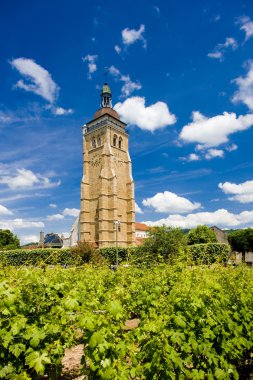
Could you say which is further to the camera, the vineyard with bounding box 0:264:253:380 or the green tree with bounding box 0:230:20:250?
the green tree with bounding box 0:230:20:250

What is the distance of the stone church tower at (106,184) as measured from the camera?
48.6 m

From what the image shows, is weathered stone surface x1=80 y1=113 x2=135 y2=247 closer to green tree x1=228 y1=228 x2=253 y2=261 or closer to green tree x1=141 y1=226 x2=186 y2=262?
green tree x1=141 y1=226 x2=186 y2=262

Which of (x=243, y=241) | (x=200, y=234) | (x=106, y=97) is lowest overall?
(x=243, y=241)

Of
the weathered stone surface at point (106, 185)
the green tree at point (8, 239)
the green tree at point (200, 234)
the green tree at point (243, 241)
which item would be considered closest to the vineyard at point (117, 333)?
the weathered stone surface at point (106, 185)

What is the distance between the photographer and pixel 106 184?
164 ft

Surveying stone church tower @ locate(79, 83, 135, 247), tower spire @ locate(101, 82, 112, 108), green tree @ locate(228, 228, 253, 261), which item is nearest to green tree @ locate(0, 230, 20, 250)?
stone church tower @ locate(79, 83, 135, 247)

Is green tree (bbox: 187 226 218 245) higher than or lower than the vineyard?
higher

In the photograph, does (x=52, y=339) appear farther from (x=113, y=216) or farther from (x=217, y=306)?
(x=113, y=216)

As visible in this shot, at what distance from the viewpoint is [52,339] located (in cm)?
352

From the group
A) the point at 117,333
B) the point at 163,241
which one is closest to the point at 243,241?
A: the point at 163,241

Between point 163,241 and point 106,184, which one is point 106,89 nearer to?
point 106,184

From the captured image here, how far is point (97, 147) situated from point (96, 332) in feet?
173

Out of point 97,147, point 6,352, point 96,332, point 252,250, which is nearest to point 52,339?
point 6,352

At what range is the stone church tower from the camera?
4862cm
